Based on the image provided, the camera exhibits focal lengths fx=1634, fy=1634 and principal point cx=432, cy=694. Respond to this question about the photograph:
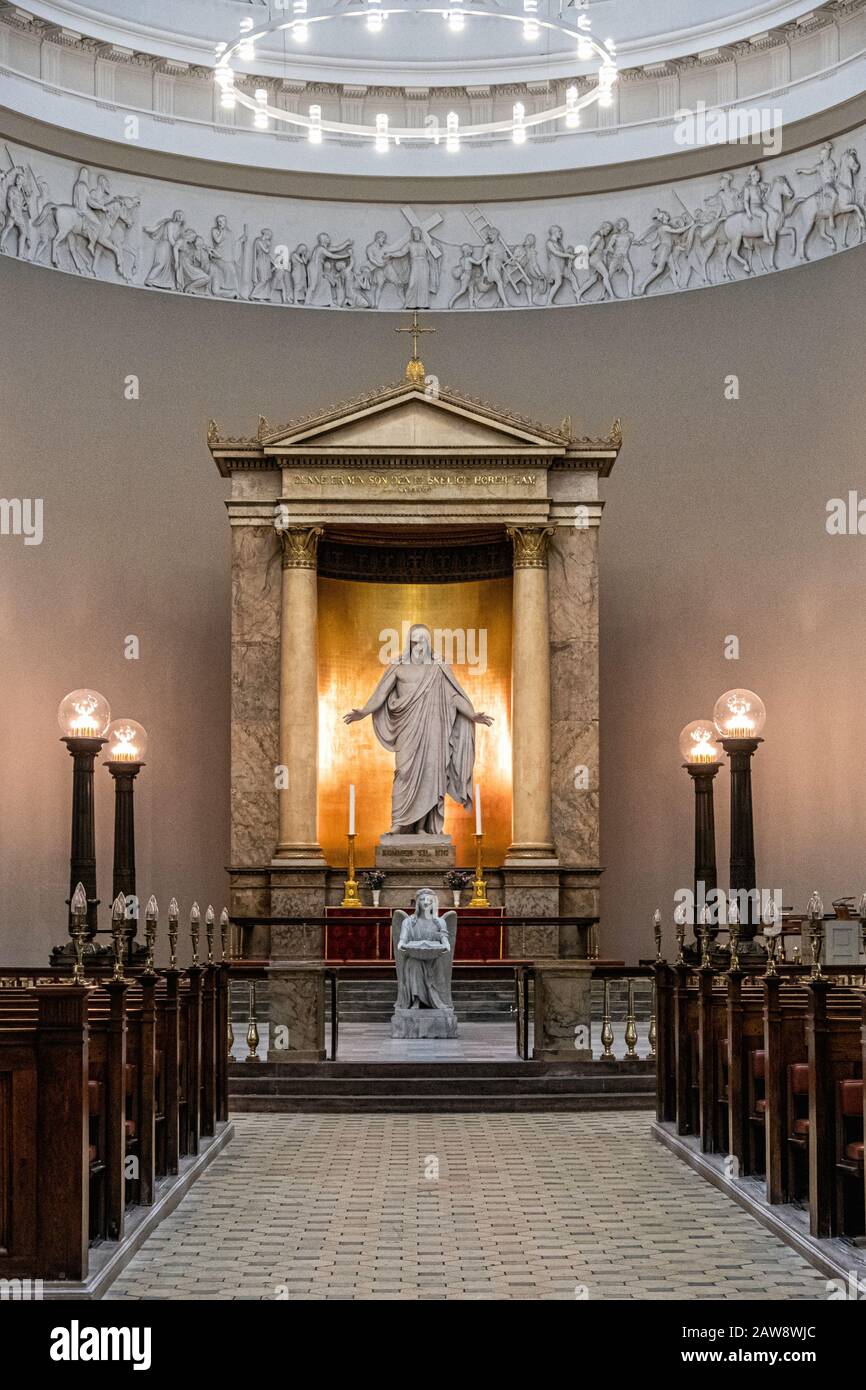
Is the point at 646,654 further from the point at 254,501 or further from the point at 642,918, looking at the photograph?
the point at 254,501

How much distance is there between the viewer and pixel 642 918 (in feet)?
65.7

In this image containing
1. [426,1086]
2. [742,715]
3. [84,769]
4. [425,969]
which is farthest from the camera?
[84,769]

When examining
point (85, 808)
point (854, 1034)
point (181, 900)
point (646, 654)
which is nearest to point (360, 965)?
point (85, 808)

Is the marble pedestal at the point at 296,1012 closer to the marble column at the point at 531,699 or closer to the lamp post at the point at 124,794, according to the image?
the lamp post at the point at 124,794

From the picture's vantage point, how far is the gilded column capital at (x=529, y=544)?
1833cm

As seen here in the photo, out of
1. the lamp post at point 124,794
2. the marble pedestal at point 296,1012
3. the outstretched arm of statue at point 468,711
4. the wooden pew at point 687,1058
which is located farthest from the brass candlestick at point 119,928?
the outstretched arm of statue at point 468,711

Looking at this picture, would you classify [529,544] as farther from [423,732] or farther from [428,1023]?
[428,1023]

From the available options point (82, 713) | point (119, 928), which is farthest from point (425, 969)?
point (119, 928)

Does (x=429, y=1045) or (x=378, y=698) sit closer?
(x=429, y=1045)

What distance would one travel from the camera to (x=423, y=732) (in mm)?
19141

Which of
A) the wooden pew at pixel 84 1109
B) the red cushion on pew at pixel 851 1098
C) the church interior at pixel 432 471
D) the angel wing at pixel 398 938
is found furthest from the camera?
the church interior at pixel 432 471

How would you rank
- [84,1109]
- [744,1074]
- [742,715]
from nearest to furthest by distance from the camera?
[84,1109]
[744,1074]
[742,715]

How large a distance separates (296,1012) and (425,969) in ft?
5.83

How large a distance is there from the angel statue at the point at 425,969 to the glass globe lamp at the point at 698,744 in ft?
12.5
